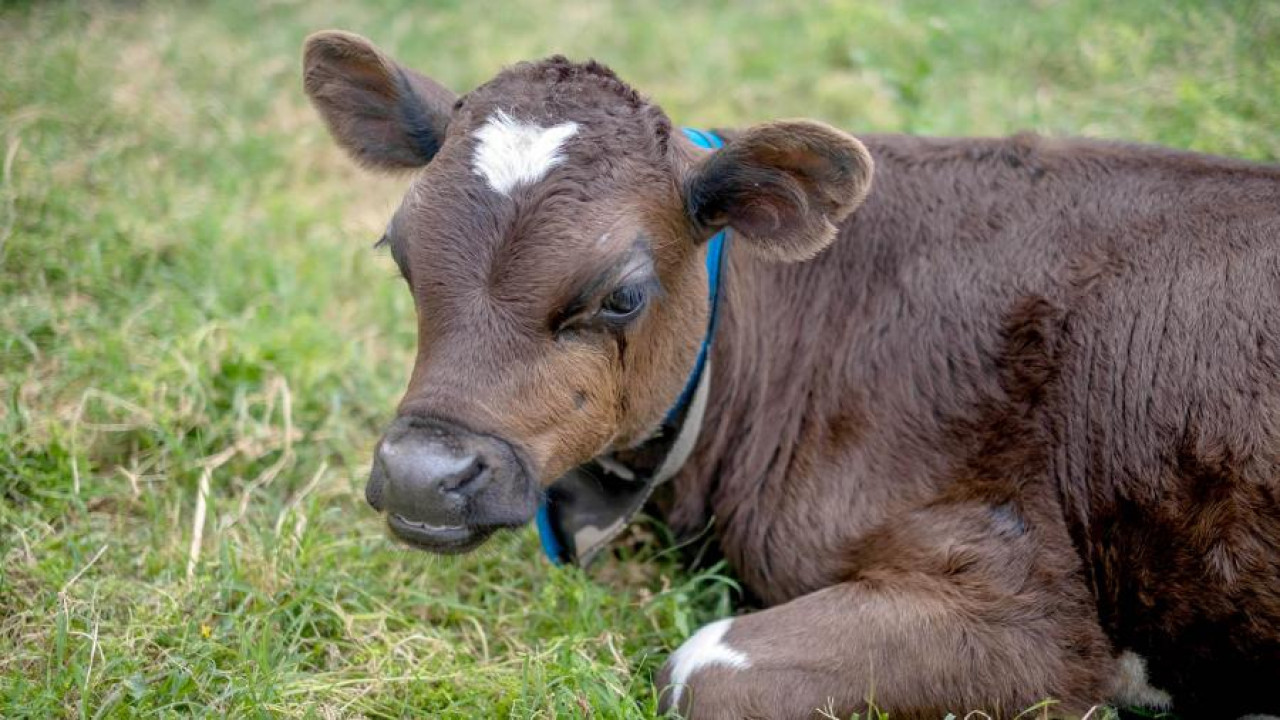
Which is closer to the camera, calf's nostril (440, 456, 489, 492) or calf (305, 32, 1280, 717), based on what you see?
calf's nostril (440, 456, 489, 492)

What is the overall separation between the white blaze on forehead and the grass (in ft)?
4.13

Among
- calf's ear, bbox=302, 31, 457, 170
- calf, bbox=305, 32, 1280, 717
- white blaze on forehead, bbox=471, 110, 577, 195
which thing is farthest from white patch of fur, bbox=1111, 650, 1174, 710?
calf's ear, bbox=302, 31, 457, 170

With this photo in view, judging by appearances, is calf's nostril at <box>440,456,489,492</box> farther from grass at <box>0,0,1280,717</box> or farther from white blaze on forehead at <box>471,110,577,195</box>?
white blaze on forehead at <box>471,110,577,195</box>

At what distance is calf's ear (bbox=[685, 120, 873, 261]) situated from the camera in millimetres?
3475

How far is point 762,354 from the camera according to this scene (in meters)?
4.20

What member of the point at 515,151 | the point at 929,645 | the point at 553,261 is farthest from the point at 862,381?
the point at 515,151

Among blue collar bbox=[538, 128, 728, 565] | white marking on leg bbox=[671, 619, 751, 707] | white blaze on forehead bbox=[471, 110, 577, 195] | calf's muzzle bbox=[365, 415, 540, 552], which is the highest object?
white blaze on forehead bbox=[471, 110, 577, 195]

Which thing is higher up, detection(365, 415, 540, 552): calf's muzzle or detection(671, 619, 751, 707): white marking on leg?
detection(365, 415, 540, 552): calf's muzzle

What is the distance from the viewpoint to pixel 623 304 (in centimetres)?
350

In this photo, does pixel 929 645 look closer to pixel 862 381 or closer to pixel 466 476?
pixel 862 381

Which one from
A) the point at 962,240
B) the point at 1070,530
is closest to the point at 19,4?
the point at 962,240

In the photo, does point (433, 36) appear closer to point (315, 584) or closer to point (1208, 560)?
point (315, 584)

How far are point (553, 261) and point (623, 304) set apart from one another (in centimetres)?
29

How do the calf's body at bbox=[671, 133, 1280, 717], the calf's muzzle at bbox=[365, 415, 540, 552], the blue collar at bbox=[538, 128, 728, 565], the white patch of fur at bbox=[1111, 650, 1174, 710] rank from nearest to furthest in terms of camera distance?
1. the calf's muzzle at bbox=[365, 415, 540, 552]
2. the calf's body at bbox=[671, 133, 1280, 717]
3. the white patch of fur at bbox=[1111, 650, 1174, 710]
4. the blue collar at bbox=[538, 128, 728, 565]
